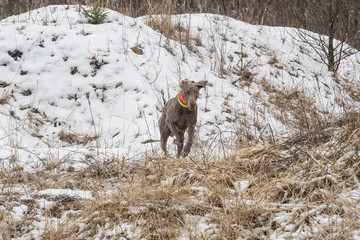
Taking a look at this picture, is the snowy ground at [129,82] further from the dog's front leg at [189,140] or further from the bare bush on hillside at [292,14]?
the bare bush on hillside at [292,14]

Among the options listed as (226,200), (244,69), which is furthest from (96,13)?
(226,200)

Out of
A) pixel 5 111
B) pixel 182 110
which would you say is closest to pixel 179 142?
pixel 182 110

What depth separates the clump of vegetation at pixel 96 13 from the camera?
790 centimetres

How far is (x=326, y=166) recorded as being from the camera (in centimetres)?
298

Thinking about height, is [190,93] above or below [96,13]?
below

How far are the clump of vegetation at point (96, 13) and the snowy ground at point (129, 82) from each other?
15 cm

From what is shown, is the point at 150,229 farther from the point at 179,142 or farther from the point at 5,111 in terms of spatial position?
the point at 5,111

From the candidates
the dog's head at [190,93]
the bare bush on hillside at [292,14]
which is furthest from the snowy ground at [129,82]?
the bare bush on hillside at [292,14]

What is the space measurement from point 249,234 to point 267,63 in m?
6.81

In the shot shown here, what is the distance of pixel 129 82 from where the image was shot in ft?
23.1

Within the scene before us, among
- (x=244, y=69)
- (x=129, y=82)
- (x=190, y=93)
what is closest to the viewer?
(x=190, y=93)

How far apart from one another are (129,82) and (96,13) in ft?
6.36

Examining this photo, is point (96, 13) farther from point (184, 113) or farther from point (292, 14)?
point (292, 14)

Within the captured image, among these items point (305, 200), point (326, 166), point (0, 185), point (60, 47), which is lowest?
point (0, 185)
